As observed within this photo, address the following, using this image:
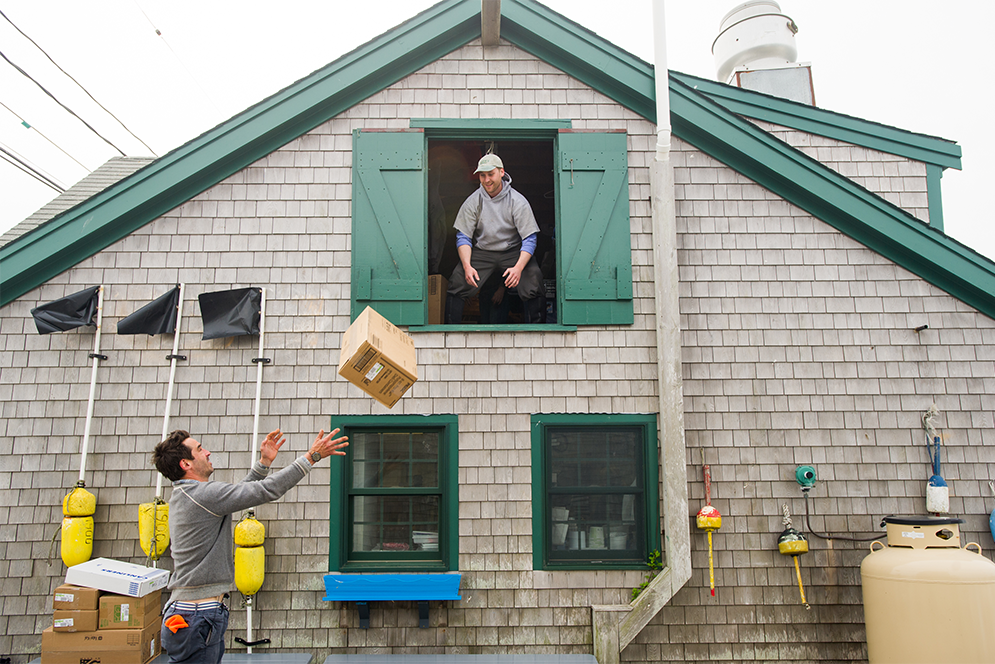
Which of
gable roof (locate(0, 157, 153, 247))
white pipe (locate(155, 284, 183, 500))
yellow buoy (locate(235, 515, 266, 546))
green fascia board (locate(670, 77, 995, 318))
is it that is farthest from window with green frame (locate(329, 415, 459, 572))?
gable roof (locate(0, 157, 153, 247))

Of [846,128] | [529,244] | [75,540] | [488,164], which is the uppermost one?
[846,128]

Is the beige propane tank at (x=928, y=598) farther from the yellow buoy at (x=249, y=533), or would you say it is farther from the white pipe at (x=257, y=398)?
the white pipe at (x=257, y=398)

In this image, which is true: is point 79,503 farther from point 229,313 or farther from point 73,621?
point 229,313

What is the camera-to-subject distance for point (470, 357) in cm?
542

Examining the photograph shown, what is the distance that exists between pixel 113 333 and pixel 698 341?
506cm

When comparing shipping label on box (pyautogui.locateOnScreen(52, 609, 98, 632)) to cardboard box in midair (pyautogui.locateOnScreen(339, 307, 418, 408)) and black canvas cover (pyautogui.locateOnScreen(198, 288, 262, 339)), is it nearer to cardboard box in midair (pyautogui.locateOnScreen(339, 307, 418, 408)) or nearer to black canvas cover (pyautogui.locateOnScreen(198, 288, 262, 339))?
black canvas cover (pyautogui.locateOnScreen(198, 288, 262, 339))

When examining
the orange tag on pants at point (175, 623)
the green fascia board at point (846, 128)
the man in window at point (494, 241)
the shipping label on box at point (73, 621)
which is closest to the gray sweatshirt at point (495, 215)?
the man in window at point (494, 241)

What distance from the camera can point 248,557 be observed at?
16.3ft

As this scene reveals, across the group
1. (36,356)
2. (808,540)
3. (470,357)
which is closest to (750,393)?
(808,540)

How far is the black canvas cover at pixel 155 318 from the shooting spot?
17.4ft

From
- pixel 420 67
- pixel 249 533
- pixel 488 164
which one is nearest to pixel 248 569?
pixel 249 533

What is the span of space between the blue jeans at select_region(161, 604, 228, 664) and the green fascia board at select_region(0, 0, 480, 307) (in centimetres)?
353

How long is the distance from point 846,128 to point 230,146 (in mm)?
6589

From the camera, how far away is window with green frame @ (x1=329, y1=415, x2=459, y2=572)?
17.3 ft
